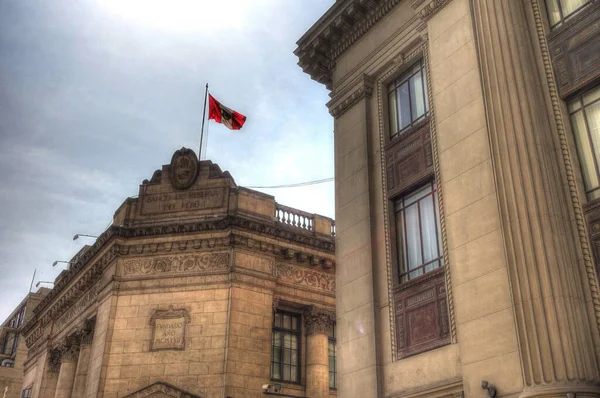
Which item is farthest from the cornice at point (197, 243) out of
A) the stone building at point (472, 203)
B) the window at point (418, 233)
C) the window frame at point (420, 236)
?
the window at point (418, 233)

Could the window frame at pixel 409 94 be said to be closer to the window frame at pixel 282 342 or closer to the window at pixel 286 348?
the window frame at pixel 282 342

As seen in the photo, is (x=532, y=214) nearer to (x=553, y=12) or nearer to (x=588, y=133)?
(x=588, y=133)

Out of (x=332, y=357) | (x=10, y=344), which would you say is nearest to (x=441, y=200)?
(x=332, y=357)

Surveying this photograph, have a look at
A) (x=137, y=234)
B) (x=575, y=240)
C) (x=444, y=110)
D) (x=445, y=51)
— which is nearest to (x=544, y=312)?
(x=575, y=240)

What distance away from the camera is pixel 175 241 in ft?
90.0

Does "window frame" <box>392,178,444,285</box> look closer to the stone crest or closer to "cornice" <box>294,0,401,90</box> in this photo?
"cornice" <box>294,0,401,90</box>

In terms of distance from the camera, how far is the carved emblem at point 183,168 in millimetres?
29016

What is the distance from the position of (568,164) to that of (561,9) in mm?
3610

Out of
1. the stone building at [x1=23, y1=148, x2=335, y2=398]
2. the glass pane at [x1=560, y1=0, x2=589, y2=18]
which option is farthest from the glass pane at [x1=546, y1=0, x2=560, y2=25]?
the stone building at [x1=23, y1=148, x2=335, y2=398]

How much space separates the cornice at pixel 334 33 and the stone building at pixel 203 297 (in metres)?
8.38

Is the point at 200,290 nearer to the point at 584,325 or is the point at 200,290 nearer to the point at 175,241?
the point at 175,241

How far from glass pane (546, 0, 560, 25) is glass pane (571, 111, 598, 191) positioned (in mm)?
2264

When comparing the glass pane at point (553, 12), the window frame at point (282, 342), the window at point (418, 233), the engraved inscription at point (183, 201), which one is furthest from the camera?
the engraved inscription at point (183, 201)

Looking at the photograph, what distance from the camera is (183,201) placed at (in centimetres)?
2869
